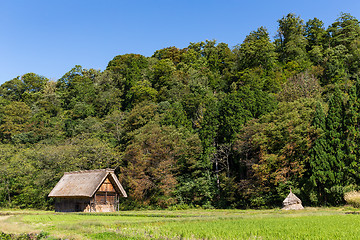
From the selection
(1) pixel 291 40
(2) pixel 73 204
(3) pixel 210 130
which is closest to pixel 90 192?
(2) pixel 73 204

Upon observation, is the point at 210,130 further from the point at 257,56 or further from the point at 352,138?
the point at 257,56

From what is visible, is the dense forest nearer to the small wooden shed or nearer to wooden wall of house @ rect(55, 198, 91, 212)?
the small wooden shed

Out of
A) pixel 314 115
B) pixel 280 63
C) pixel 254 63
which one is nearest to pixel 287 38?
pixel 280 63

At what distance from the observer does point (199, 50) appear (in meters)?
79.4

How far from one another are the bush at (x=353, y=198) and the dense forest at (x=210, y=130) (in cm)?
101

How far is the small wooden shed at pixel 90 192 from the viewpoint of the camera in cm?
3158

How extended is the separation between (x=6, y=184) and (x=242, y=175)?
32.4 meters

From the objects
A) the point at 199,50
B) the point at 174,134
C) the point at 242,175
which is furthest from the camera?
the point at 199,50

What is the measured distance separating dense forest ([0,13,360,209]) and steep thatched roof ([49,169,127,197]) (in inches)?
156

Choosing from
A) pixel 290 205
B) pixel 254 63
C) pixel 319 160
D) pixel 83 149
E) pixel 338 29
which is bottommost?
pixel 290 205

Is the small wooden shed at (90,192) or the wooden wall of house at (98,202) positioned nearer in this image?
the small wooden shed at (90,192)

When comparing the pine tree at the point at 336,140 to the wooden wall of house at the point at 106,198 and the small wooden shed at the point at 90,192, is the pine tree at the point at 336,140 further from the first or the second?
the wooden wall of house at the point at 106,198

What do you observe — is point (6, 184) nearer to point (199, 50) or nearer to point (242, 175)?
point (242, 175)

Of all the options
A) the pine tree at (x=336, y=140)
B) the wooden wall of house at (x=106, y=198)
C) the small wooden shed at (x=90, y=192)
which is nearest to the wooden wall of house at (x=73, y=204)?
the small wooden shed at (x=90, y=192)
